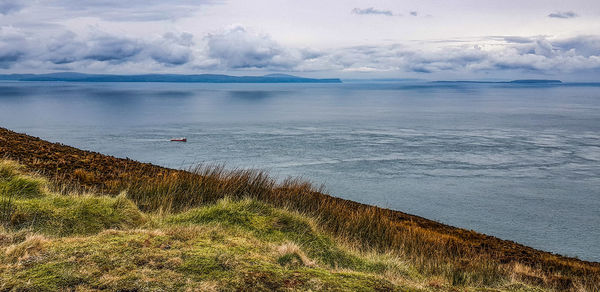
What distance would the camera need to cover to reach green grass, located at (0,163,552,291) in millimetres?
4230

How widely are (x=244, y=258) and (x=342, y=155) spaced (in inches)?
1169

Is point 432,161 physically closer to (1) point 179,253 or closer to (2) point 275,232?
(2) point 275,232

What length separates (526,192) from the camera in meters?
24.5

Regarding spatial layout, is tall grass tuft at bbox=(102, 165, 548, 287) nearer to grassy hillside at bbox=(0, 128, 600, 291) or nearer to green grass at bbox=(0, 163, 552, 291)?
grassy hillside at bbox=(0, 128, 600, 291)

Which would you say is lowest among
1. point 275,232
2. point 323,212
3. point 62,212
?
point 323,212

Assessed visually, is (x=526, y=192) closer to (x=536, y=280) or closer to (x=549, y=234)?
(x=549, y=234)

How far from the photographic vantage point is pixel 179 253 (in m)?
4.98

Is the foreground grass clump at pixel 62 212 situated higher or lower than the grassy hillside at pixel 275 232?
higher

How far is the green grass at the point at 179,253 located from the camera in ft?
13.9

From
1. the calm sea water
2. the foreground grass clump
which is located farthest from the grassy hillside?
the calm sea water

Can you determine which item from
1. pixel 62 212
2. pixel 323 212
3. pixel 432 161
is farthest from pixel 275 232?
pixel 432 161

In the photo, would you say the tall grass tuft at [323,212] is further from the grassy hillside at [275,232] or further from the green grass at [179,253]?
the green grass at [179,253]

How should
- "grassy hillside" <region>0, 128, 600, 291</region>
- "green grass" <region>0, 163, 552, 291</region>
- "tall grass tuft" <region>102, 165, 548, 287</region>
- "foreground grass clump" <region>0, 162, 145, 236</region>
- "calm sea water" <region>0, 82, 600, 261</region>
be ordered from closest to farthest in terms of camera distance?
"green grass" <region>0, 163, 552, 291</region>
"grassy hillside" <region>0, 128, 600, 291</region>
"foreground grass clump" <region>0, 162, 145, 236</region>
"tall grass tuft" <region>102, 165, 548, 287</region>
"calm sea water" <region>0, 82, 600, 261</region>

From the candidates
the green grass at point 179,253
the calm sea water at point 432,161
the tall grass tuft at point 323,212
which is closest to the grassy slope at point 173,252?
the green grass at point 179,253
